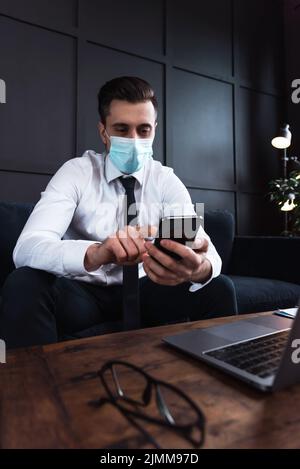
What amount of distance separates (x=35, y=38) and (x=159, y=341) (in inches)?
73.2

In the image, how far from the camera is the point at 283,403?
0.35 meters

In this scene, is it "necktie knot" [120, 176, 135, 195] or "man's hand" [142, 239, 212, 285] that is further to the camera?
"necktie knot" [120, 176, 135, 195]

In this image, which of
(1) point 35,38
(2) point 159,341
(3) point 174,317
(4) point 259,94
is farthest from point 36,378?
(4) point 259,94

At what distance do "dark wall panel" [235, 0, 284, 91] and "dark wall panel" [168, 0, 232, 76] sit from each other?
0.15 meters

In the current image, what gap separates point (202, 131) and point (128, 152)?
1.46m

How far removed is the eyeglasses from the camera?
29 cm

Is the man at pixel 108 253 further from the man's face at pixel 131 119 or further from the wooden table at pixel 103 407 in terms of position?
the wooden table at pixel 103 407

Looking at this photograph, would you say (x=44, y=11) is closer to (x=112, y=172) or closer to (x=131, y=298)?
(x=112, y=172)

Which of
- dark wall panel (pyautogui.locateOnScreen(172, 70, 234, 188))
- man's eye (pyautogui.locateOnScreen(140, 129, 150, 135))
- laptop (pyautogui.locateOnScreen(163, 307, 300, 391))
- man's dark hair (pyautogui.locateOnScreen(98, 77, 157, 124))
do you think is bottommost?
laptop (pyautogui.locateOnScreen(163, 307, 300, 391))

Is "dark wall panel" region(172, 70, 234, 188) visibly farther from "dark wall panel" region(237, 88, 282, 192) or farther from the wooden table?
the wooden table

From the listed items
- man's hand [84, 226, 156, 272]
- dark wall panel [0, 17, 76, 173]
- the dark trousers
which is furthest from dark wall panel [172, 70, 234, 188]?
man's hand [84, 226, 156, 272]

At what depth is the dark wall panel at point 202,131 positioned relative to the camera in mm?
2307

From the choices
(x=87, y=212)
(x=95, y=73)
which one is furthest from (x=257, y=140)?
(x=87, y=212)

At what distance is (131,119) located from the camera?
1.11 m
